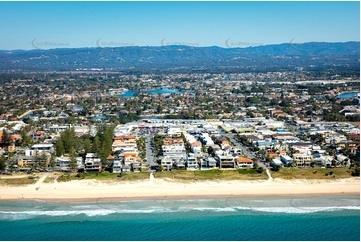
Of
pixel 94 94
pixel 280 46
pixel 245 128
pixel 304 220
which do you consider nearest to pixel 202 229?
pixel 304 220

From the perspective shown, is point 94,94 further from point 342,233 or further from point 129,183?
point 342,233

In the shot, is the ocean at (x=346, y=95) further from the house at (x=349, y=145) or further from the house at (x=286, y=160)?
the house at (x=286, y=160)

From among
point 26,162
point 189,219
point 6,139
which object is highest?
point 6,139

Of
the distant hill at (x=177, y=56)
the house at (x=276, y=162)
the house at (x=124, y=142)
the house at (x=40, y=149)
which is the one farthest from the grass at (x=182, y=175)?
the distant hill at (x=177, y=56)

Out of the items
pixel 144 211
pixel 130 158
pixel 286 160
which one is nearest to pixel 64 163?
pixel 130 158

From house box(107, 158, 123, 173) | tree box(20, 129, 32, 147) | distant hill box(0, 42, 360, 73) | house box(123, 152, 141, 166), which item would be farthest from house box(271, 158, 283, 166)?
distant hill box(0, 42, 360, 73)

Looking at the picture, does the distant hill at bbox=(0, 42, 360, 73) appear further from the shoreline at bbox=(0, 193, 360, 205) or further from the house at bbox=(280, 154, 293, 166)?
the shoreline at bbox=(0, 193, 360, 205)

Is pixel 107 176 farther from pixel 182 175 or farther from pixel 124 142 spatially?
pixel 124 142
